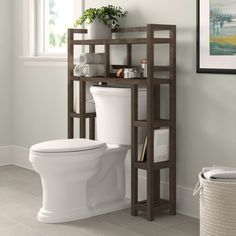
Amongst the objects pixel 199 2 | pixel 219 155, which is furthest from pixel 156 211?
pixel 199 2

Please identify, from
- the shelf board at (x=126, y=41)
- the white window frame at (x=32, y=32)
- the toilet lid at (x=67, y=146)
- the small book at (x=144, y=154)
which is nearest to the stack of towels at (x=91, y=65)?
the shelf board at (x=126, y=41)

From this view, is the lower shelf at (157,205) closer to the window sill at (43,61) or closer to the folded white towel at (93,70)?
the folded white towel at (93,70)

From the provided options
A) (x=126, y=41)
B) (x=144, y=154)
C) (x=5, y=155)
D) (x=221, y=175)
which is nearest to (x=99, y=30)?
(x=126, y=41)

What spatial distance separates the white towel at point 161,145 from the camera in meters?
3.42

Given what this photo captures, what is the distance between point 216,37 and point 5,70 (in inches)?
101

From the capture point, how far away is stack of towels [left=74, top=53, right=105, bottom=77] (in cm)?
382

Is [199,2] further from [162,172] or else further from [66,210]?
[66,210]

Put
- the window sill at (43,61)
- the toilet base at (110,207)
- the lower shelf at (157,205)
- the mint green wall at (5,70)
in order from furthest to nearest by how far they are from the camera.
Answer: the mint green wall at (5,70), the window sill at (43,61), the toilet base at (110,207), the lower shelf at (157,205)

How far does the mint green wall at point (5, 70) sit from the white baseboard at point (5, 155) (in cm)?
5

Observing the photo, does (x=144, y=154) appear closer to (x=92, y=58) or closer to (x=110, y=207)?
(x=110, y=207)

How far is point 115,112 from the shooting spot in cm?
361

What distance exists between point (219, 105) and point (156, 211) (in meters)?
0.79

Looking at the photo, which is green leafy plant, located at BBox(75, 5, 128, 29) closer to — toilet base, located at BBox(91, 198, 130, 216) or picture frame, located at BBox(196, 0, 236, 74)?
picture frame, located at BBox(196, 0, 236, 74)

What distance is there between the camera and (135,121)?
136 inches
